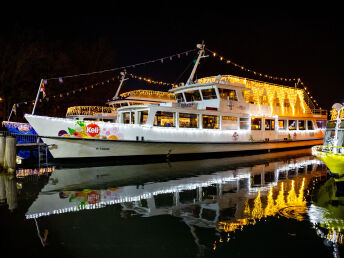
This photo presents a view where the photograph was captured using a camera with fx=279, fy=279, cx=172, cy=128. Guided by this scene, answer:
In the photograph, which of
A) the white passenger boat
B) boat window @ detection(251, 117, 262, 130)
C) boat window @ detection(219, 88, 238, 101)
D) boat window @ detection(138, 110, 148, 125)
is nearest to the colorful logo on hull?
the white passenger boat

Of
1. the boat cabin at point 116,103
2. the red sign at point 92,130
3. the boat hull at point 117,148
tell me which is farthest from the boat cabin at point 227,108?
the boat cabin at point 116,103

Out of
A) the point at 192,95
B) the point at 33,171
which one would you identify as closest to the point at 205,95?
the point at 192,95

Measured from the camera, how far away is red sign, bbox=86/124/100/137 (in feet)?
47.2

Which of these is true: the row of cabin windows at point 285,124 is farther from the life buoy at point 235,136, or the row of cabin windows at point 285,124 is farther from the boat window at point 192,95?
the boat window at point 192,95

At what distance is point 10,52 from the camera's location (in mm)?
26047

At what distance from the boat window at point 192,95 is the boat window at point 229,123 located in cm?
236

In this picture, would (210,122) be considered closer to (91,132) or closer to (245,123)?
(245,123)

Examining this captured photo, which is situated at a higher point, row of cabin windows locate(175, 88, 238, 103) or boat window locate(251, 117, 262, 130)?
row of cabin windows locate(175, 88, 238, 103)

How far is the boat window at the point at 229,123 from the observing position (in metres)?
18.6

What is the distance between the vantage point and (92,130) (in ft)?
47.4

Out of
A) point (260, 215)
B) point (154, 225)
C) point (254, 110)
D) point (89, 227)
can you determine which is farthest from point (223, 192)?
point (254, 110)

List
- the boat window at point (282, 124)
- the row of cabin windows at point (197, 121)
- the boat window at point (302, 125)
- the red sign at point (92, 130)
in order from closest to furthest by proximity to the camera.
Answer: the red sign at point (92, 130), the row of cabin windows at point (197, 121), the boat window at point (282, 124), the boat window at point (302, 125)

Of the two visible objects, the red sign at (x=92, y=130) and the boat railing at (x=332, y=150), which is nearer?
the boat railing at (x=332, y=150)

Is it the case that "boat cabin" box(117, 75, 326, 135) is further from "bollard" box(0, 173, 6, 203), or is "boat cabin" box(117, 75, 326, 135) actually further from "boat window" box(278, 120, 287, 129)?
"bollard" box(0, 173, 6, 203)
